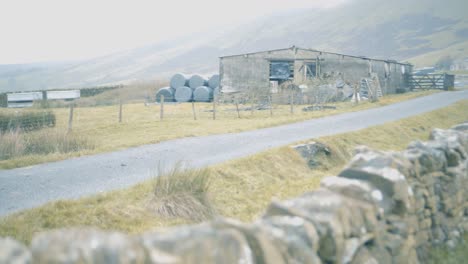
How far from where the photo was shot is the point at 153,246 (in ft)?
9.55

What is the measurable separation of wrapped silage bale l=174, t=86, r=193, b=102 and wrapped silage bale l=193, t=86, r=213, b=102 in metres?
0.49

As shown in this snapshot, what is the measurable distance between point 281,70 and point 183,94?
30.0ft

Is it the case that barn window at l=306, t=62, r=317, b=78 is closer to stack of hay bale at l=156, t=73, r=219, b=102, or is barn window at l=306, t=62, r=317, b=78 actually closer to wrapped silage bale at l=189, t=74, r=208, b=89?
stack of hay bale at l=156, t=73, r=219, b=102

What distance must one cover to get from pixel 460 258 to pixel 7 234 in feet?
21.2

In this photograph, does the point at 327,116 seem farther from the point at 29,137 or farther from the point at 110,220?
the point at 110,220

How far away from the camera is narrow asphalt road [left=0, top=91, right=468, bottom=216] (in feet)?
30.8

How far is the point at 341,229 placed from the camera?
4297 mm

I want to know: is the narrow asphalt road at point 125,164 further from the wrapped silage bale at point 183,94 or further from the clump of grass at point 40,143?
the wrapped silage bale at point 183,94

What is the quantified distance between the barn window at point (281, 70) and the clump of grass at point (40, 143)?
27999mm

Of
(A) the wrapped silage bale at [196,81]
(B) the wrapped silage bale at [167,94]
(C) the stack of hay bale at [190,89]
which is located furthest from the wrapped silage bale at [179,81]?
(B) the wrapped silage bale at [167,94]

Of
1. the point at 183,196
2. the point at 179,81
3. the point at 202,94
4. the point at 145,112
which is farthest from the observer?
the point at 179,81

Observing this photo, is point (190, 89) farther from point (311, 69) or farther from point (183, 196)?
point (183, 196)

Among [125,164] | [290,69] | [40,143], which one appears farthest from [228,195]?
[290,69]

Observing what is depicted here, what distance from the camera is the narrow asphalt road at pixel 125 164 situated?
9398 mm
